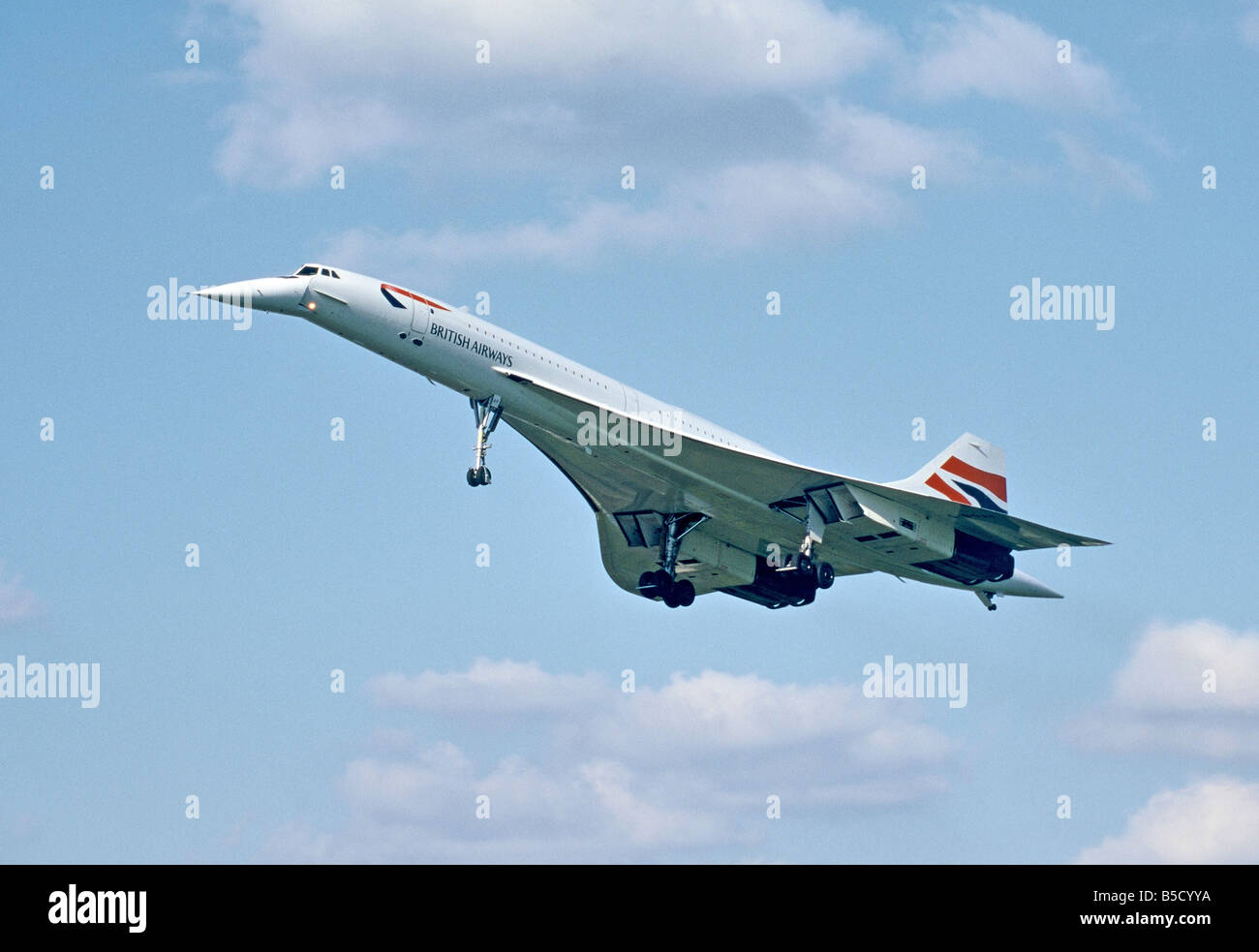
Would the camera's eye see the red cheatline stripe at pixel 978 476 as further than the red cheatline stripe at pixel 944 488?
Yes

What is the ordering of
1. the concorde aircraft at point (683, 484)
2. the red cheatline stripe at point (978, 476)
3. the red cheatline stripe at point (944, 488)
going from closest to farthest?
the concorde aircraft at point (683, 484) → the red cheatline stripe at point (944, 488) → the red cheatline stripe at point (978, 476)

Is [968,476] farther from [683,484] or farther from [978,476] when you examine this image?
[683,484]

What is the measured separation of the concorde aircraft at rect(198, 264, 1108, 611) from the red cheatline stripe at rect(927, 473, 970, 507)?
41mm

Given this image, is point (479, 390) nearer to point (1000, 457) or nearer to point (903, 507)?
point (903, 507)

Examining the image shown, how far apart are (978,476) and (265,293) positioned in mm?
16467

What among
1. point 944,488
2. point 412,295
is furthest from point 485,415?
point 944,488

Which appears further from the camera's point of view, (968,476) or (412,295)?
(968,476)

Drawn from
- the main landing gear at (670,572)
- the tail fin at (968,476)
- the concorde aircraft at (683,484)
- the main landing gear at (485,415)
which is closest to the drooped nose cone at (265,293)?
the concorde aircraft at (683,484)

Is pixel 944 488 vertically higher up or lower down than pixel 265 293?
lower down

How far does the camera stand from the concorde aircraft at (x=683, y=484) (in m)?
29.8

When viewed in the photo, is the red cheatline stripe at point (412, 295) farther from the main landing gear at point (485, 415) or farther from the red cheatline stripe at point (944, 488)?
the red cheatline stripe at point (944, 488)

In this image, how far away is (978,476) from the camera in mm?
37406

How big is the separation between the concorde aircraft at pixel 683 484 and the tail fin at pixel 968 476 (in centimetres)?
4
